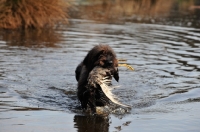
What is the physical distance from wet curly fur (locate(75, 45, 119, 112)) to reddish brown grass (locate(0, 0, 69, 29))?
8.79 meters

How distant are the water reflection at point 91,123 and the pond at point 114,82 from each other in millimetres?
15

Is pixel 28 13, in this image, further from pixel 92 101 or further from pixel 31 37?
pixel 92 101

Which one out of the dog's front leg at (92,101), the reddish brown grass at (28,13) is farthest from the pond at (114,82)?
the reddish brown grass at (28,13)

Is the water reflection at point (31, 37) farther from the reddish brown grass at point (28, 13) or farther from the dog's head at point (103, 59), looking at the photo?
the dog's head at point (103, 59)

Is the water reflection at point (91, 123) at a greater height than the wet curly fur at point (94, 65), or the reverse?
the wet curly fur at point (94, 65)

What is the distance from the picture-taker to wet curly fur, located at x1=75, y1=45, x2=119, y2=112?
7.50 meters

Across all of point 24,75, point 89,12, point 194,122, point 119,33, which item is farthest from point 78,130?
point 89,12

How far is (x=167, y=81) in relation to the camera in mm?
10539

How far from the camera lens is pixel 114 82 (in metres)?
10.7

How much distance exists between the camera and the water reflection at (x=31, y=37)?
47.1 ft

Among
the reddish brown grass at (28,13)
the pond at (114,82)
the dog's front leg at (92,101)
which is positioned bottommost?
the pond at (114,82)

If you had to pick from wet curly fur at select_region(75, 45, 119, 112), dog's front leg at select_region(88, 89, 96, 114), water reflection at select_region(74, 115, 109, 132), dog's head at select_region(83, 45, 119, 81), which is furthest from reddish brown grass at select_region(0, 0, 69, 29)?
water reflection at select_region(74, 115, 109, 132)

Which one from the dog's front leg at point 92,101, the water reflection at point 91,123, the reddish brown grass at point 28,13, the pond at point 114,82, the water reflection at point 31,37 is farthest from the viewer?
the reddish brown grass at point 28,13

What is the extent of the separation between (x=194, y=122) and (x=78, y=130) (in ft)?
6.36
